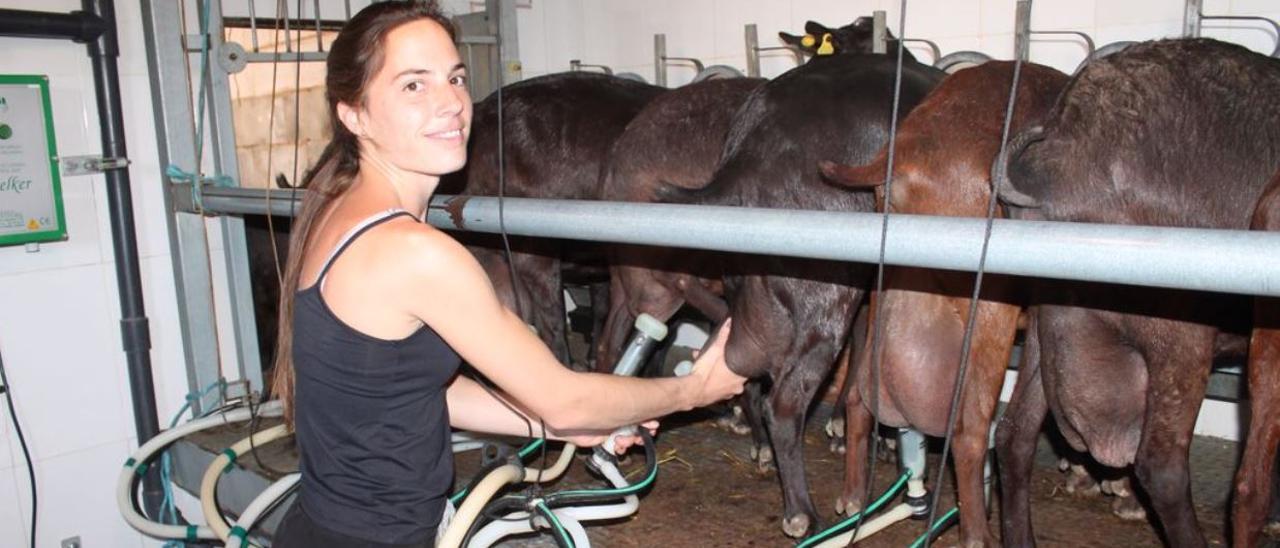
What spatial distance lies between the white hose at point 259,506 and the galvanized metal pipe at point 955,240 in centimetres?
150

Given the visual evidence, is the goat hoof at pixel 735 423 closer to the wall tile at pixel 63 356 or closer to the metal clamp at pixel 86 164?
the wall tile at pixel 63 356

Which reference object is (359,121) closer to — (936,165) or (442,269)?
(442,269)

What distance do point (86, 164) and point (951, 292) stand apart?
309 centimetres

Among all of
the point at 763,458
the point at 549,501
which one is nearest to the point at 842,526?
the point at 549,501

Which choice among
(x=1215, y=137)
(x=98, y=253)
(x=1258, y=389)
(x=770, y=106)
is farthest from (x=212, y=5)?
(x=1258, y=389)

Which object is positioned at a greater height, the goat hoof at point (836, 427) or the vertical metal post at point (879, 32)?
the vertical metal post at point (879, 32)

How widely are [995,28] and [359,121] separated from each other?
9.33ft

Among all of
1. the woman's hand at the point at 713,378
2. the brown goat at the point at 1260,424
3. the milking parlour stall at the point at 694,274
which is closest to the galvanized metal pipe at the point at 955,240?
the milking parlour stall at the point at 694,274

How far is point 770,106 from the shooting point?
2.81m

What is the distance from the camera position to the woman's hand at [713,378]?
1.82m

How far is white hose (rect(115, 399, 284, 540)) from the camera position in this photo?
3527 millimetres

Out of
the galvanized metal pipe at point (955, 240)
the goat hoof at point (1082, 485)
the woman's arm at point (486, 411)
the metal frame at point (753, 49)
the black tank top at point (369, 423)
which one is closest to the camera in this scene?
the galvanized metal pipe at point (955, 240)

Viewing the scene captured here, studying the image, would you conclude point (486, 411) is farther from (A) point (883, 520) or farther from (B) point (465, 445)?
(B) point (465, 445)

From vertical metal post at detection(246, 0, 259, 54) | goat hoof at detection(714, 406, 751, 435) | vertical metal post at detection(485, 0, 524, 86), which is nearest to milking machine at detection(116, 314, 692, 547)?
goat hoof at detection(714, 406, 751, 435)
